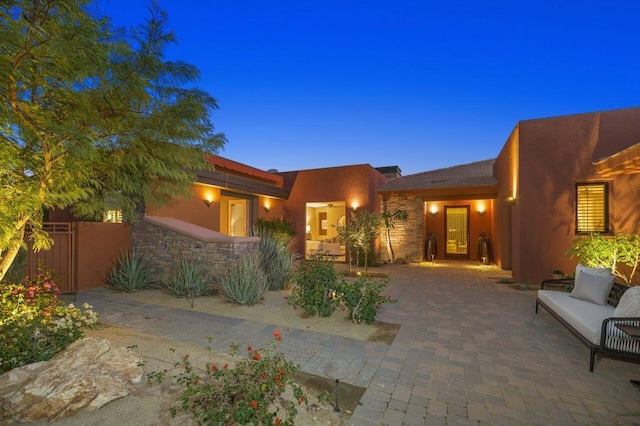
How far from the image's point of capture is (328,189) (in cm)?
1236

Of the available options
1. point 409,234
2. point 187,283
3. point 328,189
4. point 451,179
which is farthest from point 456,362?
point 328,189

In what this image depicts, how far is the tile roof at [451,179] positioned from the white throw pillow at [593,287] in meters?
6.40

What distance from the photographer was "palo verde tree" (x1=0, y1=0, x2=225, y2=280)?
104 inches

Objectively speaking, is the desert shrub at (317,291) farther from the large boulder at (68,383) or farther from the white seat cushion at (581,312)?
the white seat cushion at (581,312)

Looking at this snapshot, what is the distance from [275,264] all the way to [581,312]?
18.3 ft

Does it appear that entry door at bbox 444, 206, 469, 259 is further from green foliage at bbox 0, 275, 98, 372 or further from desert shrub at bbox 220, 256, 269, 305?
green foliage at bbox 0, 275, 98, 372

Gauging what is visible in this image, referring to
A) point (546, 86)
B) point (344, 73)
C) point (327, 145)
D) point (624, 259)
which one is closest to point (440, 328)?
point (624, 259)

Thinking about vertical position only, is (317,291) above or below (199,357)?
above

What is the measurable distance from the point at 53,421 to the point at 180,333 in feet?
6.25

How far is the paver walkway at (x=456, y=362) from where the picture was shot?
226 cm

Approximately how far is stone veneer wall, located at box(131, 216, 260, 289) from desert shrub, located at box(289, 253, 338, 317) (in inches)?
73.3

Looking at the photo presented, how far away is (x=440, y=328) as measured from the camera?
4211 millimetres

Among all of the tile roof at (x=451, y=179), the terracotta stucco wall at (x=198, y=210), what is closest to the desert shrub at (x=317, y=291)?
the terracotta stucco wall at (x=198, y=210)

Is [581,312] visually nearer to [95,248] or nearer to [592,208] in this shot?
[592,208]
